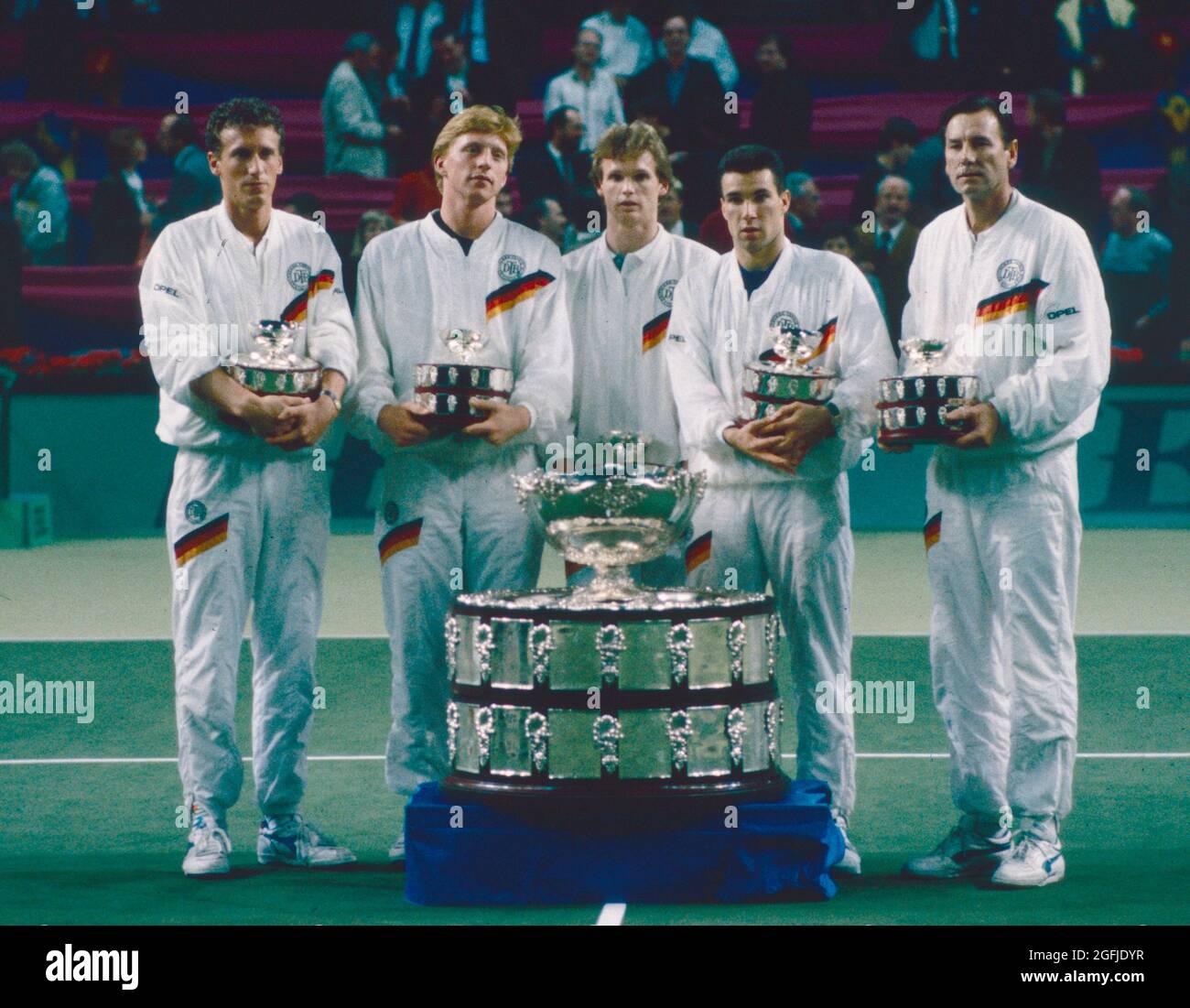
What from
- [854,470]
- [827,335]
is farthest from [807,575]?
[854,470]

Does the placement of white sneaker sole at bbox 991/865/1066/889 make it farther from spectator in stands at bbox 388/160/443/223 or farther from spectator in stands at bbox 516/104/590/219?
spectator in stands at bbox 516/104/590/219

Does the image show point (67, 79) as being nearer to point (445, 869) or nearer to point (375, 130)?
point (375, 130)

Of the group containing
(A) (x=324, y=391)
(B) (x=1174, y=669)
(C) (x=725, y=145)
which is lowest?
(B) (x=1174, y=669)

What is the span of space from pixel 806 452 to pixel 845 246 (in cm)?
808

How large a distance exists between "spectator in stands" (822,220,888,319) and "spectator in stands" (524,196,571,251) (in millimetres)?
1951

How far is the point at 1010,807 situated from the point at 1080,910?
0.55m

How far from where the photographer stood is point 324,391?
546 cm

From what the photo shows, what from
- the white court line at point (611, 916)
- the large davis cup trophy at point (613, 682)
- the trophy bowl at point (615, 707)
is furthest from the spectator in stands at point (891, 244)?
the white court line at point (611, 916)

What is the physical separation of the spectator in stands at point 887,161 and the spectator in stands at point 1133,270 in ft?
5.73

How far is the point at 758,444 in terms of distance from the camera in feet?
17.8

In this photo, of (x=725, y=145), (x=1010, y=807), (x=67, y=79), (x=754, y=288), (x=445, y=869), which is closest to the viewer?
(x=445, y=869)

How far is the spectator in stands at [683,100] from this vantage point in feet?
47.9

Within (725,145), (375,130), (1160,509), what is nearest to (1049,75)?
(725,145)
